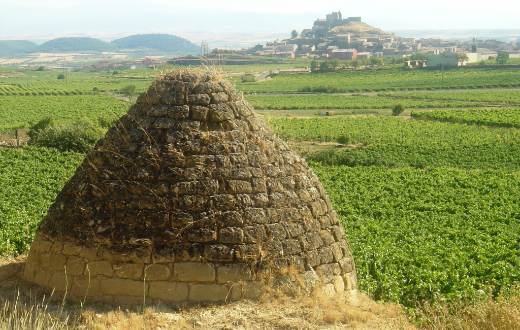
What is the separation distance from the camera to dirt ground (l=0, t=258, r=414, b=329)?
7414mm

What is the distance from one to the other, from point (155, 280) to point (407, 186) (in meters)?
25.5

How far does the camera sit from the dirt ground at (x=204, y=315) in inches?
292

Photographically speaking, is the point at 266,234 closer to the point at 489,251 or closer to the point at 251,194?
the point at 251,194

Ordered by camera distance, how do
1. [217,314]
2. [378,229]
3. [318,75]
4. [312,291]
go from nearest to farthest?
[217,314] < [312,291] < [378,229] < [318,75]

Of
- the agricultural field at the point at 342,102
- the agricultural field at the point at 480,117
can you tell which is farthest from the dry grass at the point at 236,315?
the agricultural field at the point at 342,102

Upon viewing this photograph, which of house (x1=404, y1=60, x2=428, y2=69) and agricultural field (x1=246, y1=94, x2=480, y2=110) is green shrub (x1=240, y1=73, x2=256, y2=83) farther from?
house (x1=404, y1=60, x2=428, y2=69)

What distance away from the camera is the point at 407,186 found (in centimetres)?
3212

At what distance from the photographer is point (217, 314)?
7.68 m

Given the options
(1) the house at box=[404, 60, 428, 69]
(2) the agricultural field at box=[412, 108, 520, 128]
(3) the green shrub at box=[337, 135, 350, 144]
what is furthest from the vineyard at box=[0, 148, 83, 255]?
(1) the house at box=[404, 60, 428, 69]

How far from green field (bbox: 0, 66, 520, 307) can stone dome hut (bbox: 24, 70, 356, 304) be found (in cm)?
254

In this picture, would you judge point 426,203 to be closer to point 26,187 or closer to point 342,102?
point 26,187

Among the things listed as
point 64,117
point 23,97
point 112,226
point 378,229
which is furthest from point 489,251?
point 23,97

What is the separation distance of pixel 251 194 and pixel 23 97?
94.6 meters

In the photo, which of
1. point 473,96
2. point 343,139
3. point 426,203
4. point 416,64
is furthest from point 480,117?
point 416,64
